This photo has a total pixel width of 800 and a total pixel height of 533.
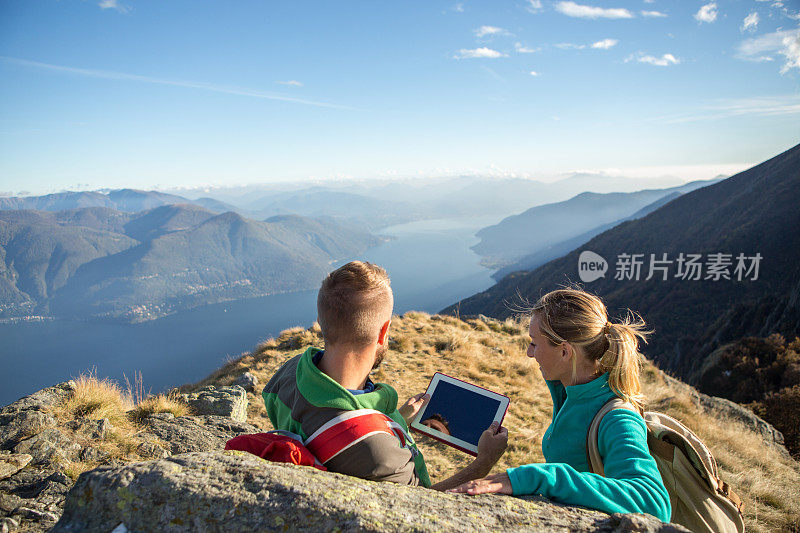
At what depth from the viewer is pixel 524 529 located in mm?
1296

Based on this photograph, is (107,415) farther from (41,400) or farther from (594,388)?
(594,388)

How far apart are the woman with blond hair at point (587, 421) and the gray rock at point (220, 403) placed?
4806 mm

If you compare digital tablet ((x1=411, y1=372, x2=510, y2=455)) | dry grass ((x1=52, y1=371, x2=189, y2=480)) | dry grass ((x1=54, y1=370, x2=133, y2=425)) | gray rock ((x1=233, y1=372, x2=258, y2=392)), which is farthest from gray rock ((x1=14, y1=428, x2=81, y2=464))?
gray rock ((x1=233, y1=372, x2=258, y2=392))

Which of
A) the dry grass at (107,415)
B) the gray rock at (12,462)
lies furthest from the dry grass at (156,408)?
the gray rock at (12,462)

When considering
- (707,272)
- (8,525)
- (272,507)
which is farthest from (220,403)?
(707,272)

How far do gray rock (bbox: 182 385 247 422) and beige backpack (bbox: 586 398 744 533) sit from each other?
5279 mm

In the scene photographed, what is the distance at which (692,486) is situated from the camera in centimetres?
174

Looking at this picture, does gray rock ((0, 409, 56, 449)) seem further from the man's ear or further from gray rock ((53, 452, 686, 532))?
the man's ear

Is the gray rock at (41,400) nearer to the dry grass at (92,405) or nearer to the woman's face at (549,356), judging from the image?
the dry grass at (92,405)

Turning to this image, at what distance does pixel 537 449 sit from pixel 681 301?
61.9 metres

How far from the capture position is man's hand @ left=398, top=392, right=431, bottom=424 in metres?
2.68

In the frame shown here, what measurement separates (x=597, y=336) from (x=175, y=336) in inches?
6662

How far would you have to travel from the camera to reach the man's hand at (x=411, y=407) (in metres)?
2.68

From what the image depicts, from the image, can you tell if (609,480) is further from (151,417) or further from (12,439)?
(151,417)
